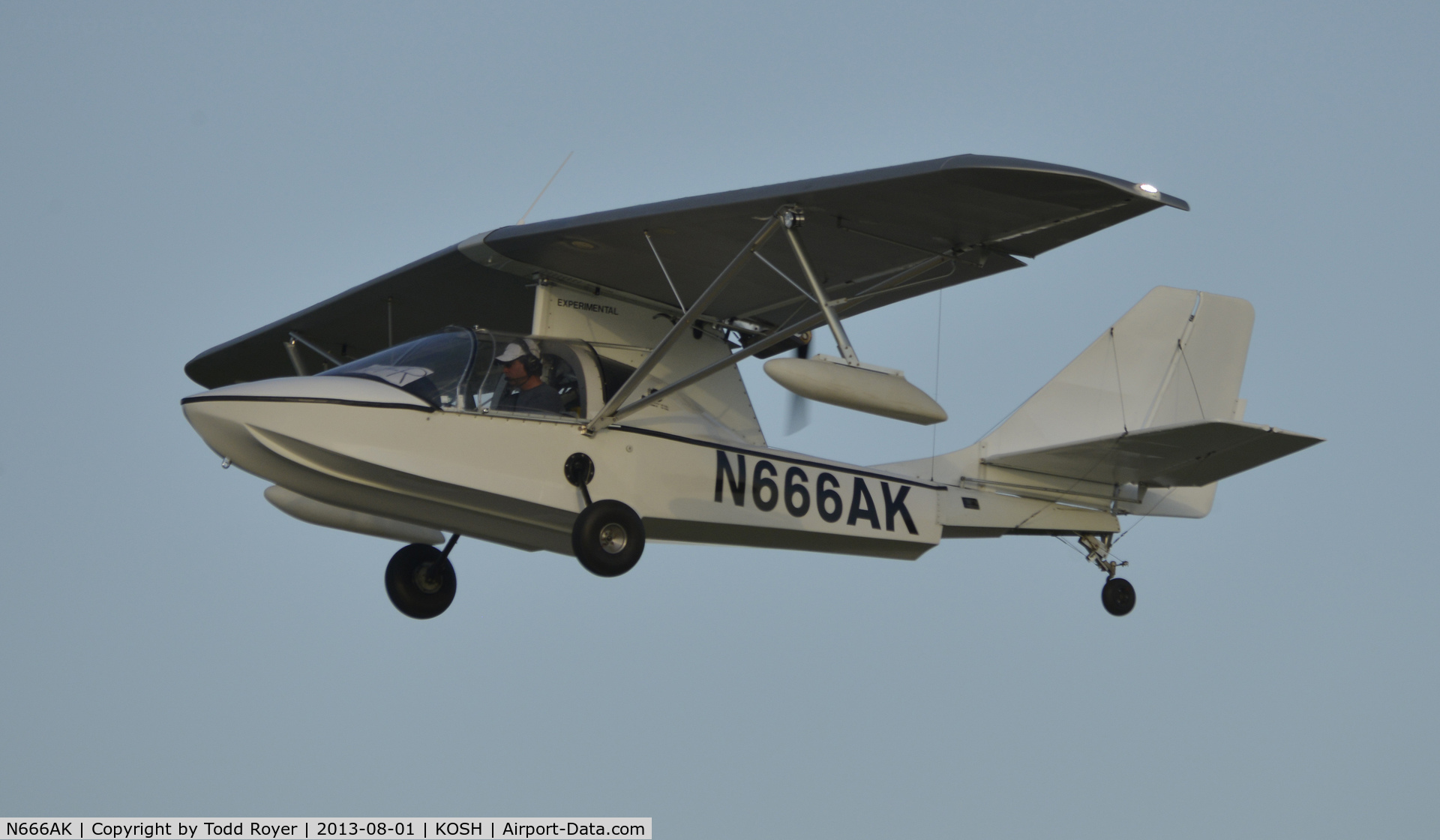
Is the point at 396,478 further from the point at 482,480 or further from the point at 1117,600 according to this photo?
the point at 1117,600

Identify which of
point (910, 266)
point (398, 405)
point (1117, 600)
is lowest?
point (1117, 600)

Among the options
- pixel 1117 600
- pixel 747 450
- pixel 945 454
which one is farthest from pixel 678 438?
pixel 1117 600

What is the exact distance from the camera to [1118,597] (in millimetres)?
13680

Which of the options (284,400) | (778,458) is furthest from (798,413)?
(284,400)

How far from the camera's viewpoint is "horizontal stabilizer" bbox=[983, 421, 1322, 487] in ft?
36.2

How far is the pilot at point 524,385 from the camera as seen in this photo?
11.2m

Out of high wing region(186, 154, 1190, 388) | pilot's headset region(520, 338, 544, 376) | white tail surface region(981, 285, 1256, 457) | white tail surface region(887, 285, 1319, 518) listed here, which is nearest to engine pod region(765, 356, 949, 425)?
high wing region(186, 154, 1190, 388)

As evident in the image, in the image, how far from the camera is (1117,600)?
13.7 metres

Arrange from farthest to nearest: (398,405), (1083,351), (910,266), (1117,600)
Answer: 1. (1083,351)
2. (1117,600)
3. (910,266)
4. (398,405)

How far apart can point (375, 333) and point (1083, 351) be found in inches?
275

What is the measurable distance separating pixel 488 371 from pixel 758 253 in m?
2.28

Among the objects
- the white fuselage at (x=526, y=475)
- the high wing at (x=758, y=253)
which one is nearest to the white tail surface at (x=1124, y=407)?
the white fuselage at (x=526, y=475)

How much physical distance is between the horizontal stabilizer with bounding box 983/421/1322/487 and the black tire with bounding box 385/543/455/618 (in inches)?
201

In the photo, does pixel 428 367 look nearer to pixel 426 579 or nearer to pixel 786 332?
pixel 426 579
